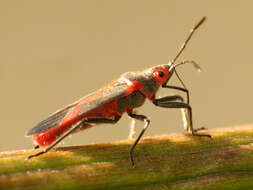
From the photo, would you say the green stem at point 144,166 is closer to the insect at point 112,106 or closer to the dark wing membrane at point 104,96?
the insect at point 112,106

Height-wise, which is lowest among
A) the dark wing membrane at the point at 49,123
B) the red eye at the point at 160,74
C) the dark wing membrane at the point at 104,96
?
the dark wing membrane at the point at 49,123

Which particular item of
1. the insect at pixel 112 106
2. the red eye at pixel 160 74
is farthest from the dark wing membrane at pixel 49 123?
the red eye at pixel 160 74

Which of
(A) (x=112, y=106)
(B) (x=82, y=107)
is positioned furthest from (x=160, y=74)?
(B) (x=82, y=107)

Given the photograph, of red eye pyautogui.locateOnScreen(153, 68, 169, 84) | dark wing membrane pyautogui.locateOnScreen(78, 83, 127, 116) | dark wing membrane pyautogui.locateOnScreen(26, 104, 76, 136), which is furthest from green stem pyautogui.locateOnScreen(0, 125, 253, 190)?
red eye pyautogui.locateOnScreen(153, 68, 169, 84)

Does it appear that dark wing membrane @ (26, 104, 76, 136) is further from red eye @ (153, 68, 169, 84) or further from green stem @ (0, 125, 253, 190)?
red eye @ (153, 68, 169, 84)

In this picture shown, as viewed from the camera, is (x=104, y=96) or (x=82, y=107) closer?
(x=82, y=107)

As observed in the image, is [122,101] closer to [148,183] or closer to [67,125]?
[67,125]

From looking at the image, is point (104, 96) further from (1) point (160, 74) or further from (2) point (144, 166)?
(2) point (144, 166)

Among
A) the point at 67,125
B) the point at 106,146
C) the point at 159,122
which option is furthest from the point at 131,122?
the point at 159,122
